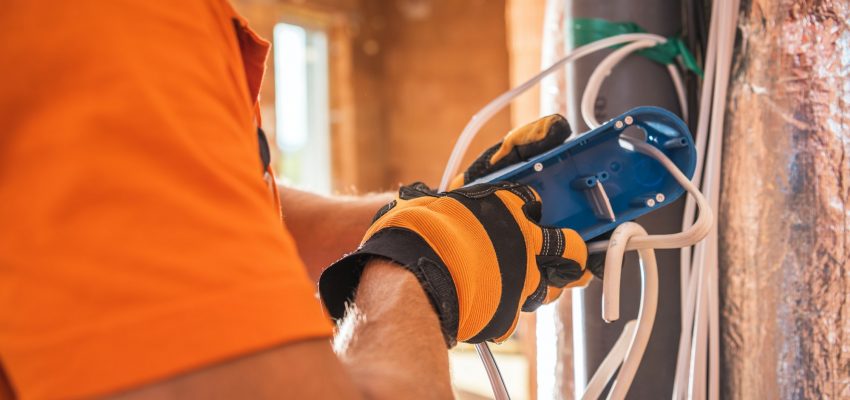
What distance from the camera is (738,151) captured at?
0.72 meters

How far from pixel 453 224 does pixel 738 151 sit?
14.1 inches

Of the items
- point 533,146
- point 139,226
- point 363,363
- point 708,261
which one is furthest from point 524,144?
point 139,226

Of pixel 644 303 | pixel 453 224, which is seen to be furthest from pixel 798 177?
pixel 453 224

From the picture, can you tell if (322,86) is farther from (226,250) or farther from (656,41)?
(226,250)

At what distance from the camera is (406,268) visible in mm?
530

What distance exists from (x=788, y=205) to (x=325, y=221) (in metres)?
0.59

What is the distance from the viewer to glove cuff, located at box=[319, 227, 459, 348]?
0.53 m

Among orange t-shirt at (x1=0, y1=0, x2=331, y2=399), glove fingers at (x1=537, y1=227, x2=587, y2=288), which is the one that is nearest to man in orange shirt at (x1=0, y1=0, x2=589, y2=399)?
orange t-shirt at (x1=0, y1=0, x2=331, y2=399)

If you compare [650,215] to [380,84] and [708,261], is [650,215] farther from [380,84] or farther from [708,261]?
[380,84]

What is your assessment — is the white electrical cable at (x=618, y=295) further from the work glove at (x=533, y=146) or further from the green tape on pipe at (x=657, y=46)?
the green tape on pipe at (x=657, y=46)

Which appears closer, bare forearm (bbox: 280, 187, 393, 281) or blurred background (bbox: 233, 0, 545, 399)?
bare forearm (bbox: 280, 187, 393, 281)

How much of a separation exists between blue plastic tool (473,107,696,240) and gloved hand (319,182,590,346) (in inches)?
1.6

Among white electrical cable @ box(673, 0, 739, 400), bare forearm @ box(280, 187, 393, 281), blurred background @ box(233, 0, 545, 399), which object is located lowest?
blurred background @ box(233, 0, 545, 399)

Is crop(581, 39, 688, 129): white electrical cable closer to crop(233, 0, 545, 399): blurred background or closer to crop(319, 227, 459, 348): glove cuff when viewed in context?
crop(319, 227, 459, 348): glove cuff
